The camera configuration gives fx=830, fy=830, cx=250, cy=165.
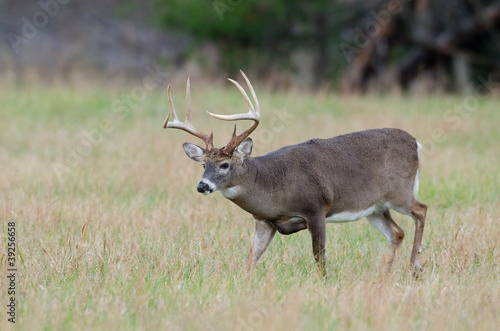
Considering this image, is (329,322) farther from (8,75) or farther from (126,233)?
(8,75)

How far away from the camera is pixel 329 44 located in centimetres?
2427

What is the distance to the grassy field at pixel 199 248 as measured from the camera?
190 inches

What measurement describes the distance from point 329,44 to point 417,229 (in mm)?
17907

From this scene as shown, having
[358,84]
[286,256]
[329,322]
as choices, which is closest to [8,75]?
[358,84]

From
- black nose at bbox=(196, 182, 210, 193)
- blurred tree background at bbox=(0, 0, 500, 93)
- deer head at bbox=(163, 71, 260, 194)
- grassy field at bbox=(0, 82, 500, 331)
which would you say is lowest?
grassy field at bbox=(0, 82, 500, 331)

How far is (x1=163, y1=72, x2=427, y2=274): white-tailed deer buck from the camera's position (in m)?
6.16

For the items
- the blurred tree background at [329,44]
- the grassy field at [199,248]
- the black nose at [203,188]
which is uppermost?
the blurred tree background at [329,44]

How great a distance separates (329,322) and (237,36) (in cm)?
1928

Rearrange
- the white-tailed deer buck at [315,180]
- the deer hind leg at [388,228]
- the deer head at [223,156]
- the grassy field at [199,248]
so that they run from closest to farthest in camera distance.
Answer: the grassy field at [199,248] < the deer head at [223,156] < the white-tailed deer buck at [315,180] < the deer hind leg at [388,228]

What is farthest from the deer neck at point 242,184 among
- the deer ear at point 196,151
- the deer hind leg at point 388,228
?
the deer hind leg at point 388,228

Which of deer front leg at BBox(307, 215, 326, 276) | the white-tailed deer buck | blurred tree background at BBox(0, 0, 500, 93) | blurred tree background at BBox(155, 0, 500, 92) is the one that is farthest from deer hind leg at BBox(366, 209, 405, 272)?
blurred tree background at BBox(155, 0, 500, 92)

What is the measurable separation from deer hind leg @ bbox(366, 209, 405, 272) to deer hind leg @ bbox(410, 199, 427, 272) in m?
0.16

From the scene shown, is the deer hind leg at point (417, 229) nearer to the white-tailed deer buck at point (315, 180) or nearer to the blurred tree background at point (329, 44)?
the white-tailed deer buck at point (315, 180)

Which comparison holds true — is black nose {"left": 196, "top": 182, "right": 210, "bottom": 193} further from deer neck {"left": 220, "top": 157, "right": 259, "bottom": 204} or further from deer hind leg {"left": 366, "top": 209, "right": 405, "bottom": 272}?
deer hind leg {"left": 366, "top": 209, "right": 405, "bottom": 272}
